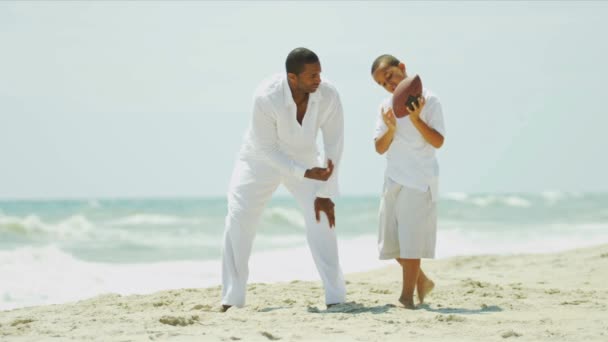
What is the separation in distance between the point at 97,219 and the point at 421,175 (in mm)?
23620

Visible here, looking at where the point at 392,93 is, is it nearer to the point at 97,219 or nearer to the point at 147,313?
the point at 147,313

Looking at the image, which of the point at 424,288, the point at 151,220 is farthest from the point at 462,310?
the point at 151,220

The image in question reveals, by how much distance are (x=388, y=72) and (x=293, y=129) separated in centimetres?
72

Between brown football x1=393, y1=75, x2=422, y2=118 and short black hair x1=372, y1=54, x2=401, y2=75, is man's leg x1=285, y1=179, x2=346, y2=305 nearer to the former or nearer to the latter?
brown football x1=393, y1=75, x2=422, y2=118

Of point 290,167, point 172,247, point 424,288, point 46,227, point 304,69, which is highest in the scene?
point 304,69

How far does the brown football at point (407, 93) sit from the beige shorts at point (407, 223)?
0.55 m

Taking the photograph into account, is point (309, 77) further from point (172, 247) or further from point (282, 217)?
point (282, 217)

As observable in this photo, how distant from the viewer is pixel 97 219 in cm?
2747

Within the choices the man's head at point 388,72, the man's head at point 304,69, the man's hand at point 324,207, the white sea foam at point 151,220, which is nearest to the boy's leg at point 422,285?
the man's hand at point 324,207

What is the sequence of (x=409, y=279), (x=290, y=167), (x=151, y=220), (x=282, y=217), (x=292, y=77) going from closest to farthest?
(x=292, y=77) < (x=290, y=167) < (x=409, y=279) < (x=282, y=217) < (x=151, y=220)

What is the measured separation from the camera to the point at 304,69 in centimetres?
493

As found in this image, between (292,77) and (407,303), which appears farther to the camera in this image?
(407,303)

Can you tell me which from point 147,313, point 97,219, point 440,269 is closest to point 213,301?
point 147,313

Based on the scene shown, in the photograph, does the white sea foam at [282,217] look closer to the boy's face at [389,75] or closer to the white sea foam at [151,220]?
the white sea foam at [151,220]
